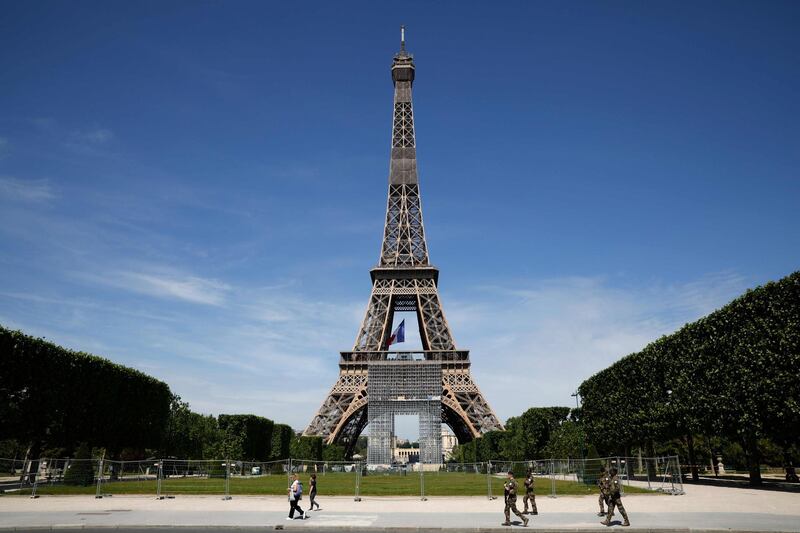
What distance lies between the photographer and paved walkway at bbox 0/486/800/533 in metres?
16.1

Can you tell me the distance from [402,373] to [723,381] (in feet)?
126

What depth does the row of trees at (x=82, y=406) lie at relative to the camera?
32.6 m

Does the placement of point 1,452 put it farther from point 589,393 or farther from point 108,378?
point 589,393

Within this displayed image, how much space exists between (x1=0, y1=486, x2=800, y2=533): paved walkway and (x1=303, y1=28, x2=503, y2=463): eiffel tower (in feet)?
113

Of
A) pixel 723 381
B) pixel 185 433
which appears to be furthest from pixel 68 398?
pixel 723 381

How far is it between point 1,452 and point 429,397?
5328cm

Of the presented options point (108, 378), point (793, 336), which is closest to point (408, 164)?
point (108, 378)

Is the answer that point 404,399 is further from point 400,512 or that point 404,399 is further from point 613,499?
point 613,499

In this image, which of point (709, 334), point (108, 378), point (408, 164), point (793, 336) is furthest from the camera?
point (408, 164)

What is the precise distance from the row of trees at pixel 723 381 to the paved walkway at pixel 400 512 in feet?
13.1

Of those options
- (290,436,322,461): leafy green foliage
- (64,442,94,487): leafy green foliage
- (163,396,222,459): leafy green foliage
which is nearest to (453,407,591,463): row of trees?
(290,436,322,461): leafy green foliage

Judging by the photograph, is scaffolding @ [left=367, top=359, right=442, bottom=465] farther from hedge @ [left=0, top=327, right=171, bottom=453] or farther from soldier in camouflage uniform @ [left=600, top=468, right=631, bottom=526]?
soldier in camouflage uniform @ [left=600, top=468, right=631, bottom=526]

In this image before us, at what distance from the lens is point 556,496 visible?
2570 centimetres

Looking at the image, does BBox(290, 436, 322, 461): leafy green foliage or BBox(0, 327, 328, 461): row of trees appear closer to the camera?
BBox(0, 327, 328, 461): row of trees
